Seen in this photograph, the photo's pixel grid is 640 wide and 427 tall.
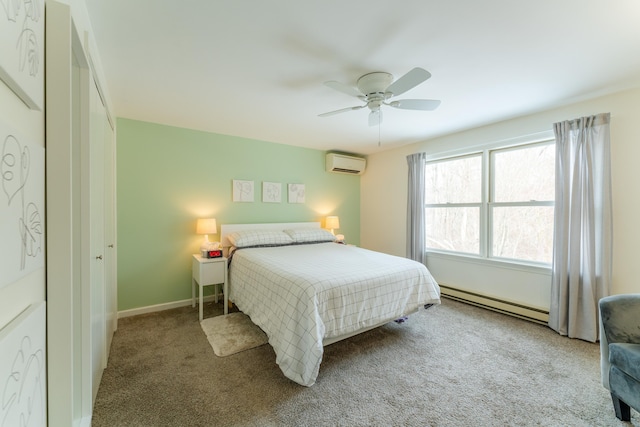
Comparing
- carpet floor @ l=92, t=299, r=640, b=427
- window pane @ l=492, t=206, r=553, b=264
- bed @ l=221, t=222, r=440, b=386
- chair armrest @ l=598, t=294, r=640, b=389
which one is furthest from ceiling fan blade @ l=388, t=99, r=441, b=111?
carpet floor @ l=92, t=299, r=640, b=427

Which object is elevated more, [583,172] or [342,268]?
[583,172]

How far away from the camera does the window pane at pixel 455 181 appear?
11.8 ft

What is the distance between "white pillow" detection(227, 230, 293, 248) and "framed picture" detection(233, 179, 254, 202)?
20.2 inches

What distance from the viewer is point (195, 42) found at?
174cm

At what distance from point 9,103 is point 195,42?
1380mm

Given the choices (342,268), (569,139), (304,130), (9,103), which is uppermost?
(304,130)

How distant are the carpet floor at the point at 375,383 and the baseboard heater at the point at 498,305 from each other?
228 millimetres

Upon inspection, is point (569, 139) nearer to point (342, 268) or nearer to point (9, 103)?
point (342, 268)

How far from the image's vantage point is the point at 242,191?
3.82 m

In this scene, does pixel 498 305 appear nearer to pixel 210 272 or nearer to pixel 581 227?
pixel 581 227

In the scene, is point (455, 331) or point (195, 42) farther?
point (455, 331)

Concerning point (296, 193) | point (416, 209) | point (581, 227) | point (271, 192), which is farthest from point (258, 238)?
point (581, 227)

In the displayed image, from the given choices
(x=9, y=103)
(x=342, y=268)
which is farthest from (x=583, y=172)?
(x=9, y=103)

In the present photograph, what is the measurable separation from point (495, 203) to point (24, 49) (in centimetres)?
405
